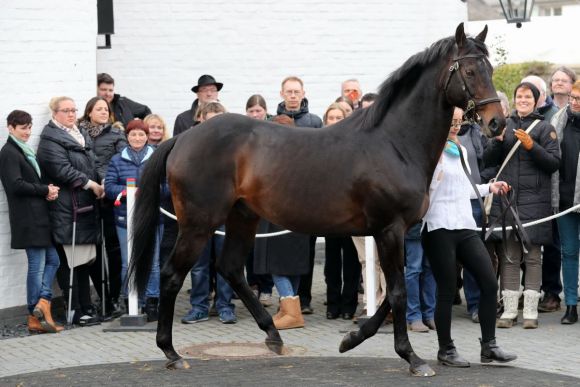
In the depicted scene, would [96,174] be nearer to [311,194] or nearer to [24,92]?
[24,92]

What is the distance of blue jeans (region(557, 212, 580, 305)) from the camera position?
10.1 m

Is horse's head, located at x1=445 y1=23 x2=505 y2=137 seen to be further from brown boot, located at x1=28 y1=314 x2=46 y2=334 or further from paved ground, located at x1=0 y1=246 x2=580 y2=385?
brown boot, located at x1=28 y1=314 x2=46 y2=334

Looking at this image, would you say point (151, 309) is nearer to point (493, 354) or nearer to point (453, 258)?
point (453, 258)

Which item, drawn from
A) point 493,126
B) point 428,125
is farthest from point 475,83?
point 428,125

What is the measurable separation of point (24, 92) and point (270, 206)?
11.1ft

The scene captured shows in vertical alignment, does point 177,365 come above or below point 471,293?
below

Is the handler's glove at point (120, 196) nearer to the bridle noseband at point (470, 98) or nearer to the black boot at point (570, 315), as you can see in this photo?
the bridle noseband at point (470, 98)

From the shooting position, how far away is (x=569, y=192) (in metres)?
10.3

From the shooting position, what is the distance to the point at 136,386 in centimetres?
750

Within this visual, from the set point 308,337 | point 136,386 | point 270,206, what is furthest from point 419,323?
point 136,386

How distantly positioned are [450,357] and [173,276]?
7.02 feet

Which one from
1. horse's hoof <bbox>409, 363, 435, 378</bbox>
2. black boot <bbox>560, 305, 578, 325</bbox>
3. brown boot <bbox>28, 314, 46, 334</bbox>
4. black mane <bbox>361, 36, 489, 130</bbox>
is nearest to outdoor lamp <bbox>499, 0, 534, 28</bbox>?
black boot <bbox>560, 305, 578, 325</bbox>

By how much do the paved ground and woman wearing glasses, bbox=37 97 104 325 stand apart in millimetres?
480

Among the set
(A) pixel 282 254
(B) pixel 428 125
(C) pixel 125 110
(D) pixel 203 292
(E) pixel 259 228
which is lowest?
(D) pixel 203 292
